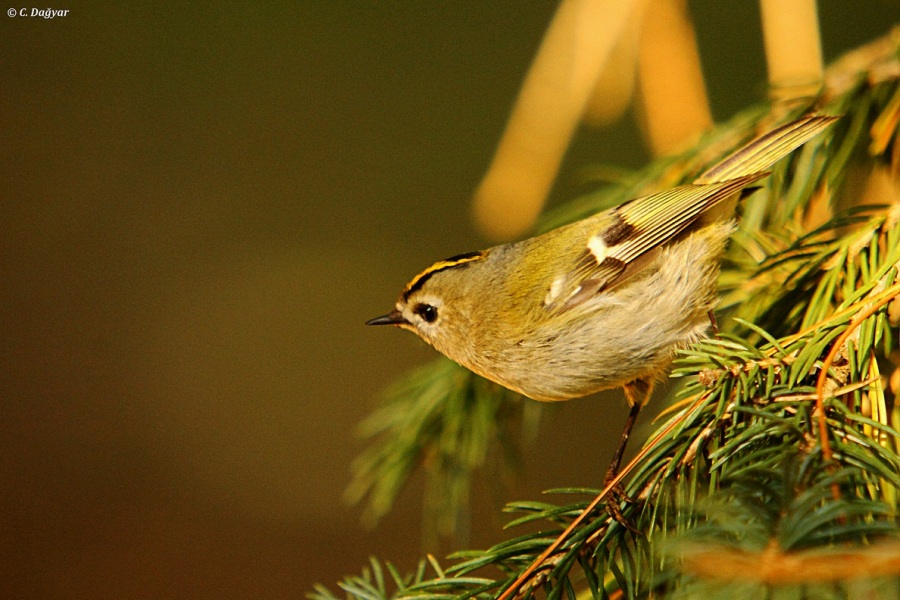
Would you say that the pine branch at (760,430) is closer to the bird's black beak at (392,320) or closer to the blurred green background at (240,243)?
the bird's black beak at (392,320)

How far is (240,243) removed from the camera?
2484 mm

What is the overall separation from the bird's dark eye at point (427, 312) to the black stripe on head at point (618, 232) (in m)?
0.23

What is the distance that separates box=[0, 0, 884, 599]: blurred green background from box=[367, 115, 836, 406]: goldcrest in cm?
116

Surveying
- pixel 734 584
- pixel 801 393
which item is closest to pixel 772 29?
pixel 801 393

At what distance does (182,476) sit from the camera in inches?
83.2

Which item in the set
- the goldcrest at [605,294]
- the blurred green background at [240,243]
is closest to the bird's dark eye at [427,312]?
the goldcrest at [605,294]

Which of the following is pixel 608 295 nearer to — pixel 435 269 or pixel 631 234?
pixel 631 234

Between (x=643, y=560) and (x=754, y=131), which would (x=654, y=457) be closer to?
(x=643, y=560)

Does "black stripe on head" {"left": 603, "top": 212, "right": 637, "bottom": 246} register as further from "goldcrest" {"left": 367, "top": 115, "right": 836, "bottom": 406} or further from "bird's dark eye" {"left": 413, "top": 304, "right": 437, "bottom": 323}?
"bird's dark eye" {"left": 413, "top": 304, "right": 437, "bottom": 323}

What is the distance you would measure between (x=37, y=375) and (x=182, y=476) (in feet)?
1.61

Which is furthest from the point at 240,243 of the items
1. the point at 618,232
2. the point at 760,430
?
the point at 760,430

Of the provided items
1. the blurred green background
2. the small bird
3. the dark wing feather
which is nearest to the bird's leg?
the small bird

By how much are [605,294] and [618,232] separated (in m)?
0.10

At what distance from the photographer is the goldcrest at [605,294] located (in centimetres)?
78
